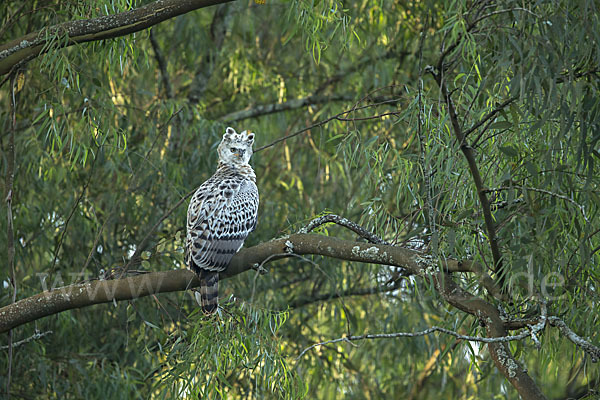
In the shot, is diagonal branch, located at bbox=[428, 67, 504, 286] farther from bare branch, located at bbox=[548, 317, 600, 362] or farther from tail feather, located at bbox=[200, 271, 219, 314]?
tail feather, located at bbox=[200, 271, 219, 314]

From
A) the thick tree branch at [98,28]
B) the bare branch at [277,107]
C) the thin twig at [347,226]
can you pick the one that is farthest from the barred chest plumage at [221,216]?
the bare branch at [277,107]

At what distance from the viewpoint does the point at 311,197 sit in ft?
19.2

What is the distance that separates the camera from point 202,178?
508cm

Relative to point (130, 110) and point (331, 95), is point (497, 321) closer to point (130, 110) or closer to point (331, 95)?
point (130, 110)

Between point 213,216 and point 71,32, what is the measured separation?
1025 mm

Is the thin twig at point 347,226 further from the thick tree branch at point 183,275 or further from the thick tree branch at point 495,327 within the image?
the thick tree branch at point 495,327

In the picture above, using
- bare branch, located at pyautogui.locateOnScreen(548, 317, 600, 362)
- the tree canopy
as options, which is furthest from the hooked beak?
bare branch, located at pyautogui.locateOnScreen(548, 317, 600, 362)

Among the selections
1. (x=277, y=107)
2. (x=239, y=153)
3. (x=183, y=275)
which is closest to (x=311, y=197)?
(x=277, y=107)

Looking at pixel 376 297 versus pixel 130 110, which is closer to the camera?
pixel 130 110

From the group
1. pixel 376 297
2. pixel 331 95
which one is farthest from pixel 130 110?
pixel 376 297

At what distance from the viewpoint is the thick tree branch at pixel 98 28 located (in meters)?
2.96

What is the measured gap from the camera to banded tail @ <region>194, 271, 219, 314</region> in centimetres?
325

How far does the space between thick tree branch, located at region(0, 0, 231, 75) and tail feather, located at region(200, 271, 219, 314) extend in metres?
0.98

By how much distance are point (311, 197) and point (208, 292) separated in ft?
8.57
